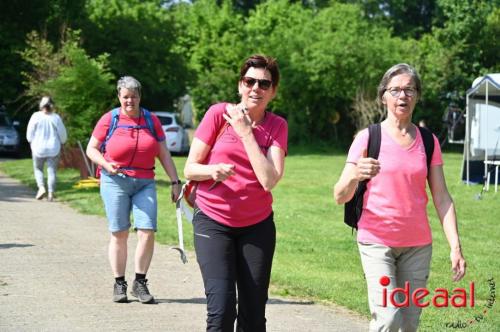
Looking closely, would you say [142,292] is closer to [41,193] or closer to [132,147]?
[132,147]

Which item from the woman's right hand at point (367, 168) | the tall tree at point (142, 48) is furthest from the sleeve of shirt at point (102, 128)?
the tall tree at point (142, 48)

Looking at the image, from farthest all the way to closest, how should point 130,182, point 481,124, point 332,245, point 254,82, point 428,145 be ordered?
point 481,124 < point 332,245 < point 130,182 < point 254,82 < point 428,145

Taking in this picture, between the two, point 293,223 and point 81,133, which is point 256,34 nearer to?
point 81,133

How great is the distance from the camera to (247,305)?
5.23 m

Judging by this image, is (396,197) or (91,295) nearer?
(396,197)

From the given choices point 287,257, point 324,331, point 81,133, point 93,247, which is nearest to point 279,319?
point 324,331

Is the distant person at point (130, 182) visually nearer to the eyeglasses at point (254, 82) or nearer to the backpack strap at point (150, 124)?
the backpack strap at point (150, 124)

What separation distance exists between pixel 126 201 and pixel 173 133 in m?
25.4

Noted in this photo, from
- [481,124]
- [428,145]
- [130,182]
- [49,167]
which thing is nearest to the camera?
[428,145]

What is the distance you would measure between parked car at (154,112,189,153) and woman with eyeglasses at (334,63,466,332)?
92.0 feet

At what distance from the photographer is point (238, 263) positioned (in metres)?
5.25

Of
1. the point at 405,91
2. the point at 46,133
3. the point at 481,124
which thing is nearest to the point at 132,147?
the point at 405,91

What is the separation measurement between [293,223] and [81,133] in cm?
680

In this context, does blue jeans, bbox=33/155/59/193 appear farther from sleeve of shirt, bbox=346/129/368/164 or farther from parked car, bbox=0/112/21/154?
parked car, bbox=0/112/21/154
